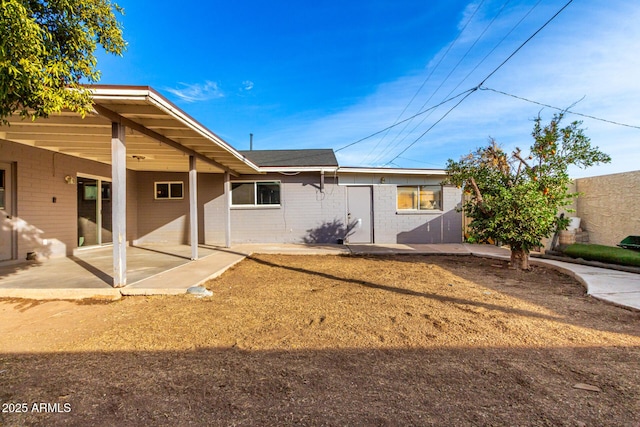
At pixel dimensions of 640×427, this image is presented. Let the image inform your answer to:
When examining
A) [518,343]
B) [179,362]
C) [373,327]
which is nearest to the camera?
[179,362]

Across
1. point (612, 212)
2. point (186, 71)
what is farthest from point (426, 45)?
point (186, 71)

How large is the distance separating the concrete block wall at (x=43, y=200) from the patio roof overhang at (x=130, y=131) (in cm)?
29

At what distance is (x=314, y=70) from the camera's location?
13562mm

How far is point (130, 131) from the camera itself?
5297mm

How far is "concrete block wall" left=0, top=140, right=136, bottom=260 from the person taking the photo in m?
6.70

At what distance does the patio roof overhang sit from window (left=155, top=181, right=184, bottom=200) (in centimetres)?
228

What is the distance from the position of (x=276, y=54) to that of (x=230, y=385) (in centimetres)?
1253

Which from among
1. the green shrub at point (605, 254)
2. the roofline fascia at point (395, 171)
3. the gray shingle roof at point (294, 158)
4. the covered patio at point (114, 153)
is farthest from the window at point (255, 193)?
the green shrub at point (605, 254)

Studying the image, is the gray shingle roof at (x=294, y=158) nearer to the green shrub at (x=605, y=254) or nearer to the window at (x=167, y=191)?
the window at (x=167, y=191)

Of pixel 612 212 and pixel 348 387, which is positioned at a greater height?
pixel 612 212

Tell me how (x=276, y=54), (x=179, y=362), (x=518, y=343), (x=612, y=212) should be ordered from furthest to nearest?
1. (x=276, y=54)
2. (x=612, y=212)
3. (x=518, y=343)
4. (x=179, y=362)

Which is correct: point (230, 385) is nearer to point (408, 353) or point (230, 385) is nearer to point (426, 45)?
point (408, 353)

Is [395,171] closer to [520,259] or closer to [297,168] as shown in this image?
[297,168]

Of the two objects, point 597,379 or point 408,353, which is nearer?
point 597,379
